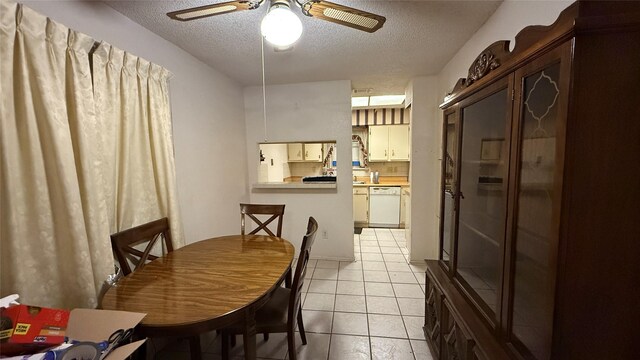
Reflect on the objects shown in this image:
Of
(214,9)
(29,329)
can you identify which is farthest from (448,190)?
(29,329)

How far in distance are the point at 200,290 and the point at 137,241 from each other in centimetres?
71

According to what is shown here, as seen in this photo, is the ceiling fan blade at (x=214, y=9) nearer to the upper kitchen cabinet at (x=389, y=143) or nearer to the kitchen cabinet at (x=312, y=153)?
the upper kitchen cabinet at (x=389, y=143)

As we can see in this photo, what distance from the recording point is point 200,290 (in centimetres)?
119

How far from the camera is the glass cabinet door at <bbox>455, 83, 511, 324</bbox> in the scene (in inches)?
40.3

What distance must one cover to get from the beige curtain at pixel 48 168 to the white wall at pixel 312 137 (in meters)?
2.01

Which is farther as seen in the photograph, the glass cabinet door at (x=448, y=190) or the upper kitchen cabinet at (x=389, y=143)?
the upper kitchen cabinet at (x=389, y=143)

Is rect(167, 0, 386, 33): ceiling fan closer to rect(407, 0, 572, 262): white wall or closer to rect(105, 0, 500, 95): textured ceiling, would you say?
rect(105, 0, 500, 95): textured ceiling

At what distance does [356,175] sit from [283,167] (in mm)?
1655

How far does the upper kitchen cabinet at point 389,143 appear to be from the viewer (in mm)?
4844

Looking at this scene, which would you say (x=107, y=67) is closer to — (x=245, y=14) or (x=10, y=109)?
(x=10, y=109)

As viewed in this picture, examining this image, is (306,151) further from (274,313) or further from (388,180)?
(274,313)

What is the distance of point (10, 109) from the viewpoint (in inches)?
39.2

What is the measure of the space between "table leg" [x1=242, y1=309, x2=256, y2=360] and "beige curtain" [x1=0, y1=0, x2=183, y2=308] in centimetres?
83

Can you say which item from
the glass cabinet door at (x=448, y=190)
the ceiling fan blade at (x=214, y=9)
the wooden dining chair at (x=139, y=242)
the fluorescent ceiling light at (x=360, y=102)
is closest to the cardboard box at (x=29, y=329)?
the wooden dining chair at (x=139, y=242)
